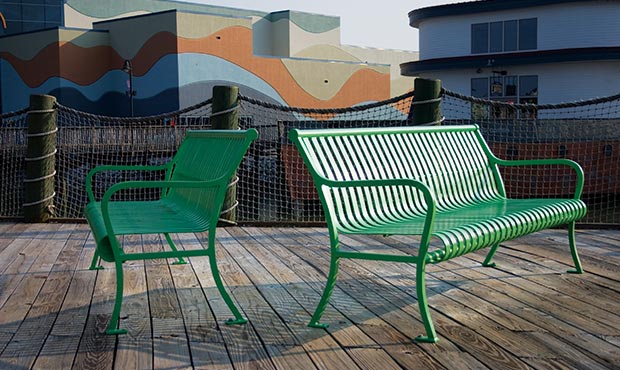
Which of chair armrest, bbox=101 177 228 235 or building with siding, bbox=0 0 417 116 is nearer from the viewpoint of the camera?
chair armrest, bbox=101 177 228 235

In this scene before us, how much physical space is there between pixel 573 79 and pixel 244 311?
24.3 m

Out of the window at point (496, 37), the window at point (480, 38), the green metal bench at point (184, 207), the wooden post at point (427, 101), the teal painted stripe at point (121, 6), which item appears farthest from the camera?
the teal painted stripe at point (121, 6)

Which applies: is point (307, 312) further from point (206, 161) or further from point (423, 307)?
point (206, 161)

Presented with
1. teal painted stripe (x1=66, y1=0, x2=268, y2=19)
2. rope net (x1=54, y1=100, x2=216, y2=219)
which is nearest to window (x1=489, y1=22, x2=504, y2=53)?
rope net (x1=54, y1=100, x2=216, y2=219)

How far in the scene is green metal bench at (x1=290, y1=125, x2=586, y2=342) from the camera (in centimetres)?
365

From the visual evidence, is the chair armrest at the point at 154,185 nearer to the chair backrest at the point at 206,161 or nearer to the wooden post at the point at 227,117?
the chair backrest at the point at 206,161

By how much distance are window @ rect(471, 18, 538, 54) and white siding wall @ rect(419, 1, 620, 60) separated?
0.49 feet

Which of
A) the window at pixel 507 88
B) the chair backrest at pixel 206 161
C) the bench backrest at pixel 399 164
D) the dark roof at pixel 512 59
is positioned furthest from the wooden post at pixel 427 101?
the window at pixel 507 88

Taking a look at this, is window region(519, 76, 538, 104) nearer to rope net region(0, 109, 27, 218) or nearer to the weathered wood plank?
rope net region(0, 109, 27, 218)

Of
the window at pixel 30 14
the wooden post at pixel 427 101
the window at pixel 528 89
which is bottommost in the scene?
the wooden post at pixel 427 101

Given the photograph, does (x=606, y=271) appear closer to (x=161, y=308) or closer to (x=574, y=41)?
(x=161, y=308)

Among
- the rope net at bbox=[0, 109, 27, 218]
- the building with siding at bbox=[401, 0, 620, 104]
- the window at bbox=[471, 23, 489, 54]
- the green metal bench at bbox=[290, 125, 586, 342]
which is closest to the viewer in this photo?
the green metal bench at bbox=[290, 125, 586, 342]

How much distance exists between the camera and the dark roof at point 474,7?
88.2 ft

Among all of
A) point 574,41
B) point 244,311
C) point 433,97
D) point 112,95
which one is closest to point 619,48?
A: point 574,41
